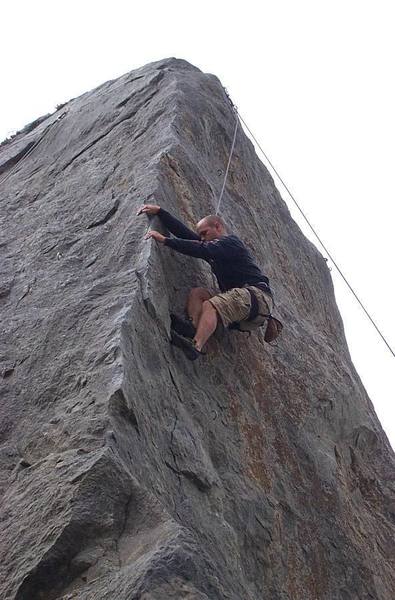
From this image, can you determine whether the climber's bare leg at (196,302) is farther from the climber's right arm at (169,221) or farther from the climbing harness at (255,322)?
the climber's right arm at (169,221)

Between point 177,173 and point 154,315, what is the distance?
2803mm

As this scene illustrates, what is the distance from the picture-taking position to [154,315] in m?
7.33

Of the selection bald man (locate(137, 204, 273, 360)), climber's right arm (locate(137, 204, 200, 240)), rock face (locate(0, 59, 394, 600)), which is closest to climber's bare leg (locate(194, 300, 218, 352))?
bald man (locate(137, 204, 273, 360))

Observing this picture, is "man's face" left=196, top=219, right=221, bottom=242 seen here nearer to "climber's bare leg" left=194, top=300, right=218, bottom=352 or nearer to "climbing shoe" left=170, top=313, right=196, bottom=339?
"climber's bare leg" left=194, top=300, right=218, bottom=352

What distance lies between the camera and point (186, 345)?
7.47 meters

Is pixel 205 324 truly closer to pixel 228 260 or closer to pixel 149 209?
pixel 228 260

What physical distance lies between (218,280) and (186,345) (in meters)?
1.11

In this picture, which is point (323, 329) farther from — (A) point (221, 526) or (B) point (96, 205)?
(A) point (221, 526)

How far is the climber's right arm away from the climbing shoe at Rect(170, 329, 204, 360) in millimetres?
1239

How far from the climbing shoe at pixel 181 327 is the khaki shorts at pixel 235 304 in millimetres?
314

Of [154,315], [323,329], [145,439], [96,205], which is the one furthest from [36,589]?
[323,329]

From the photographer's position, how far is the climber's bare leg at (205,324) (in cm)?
750

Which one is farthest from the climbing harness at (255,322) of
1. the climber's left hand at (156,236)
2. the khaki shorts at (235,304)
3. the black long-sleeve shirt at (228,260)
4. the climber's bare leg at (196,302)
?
the climber's left hand at (156,236)

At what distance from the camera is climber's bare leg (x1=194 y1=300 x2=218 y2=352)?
7496 mm
